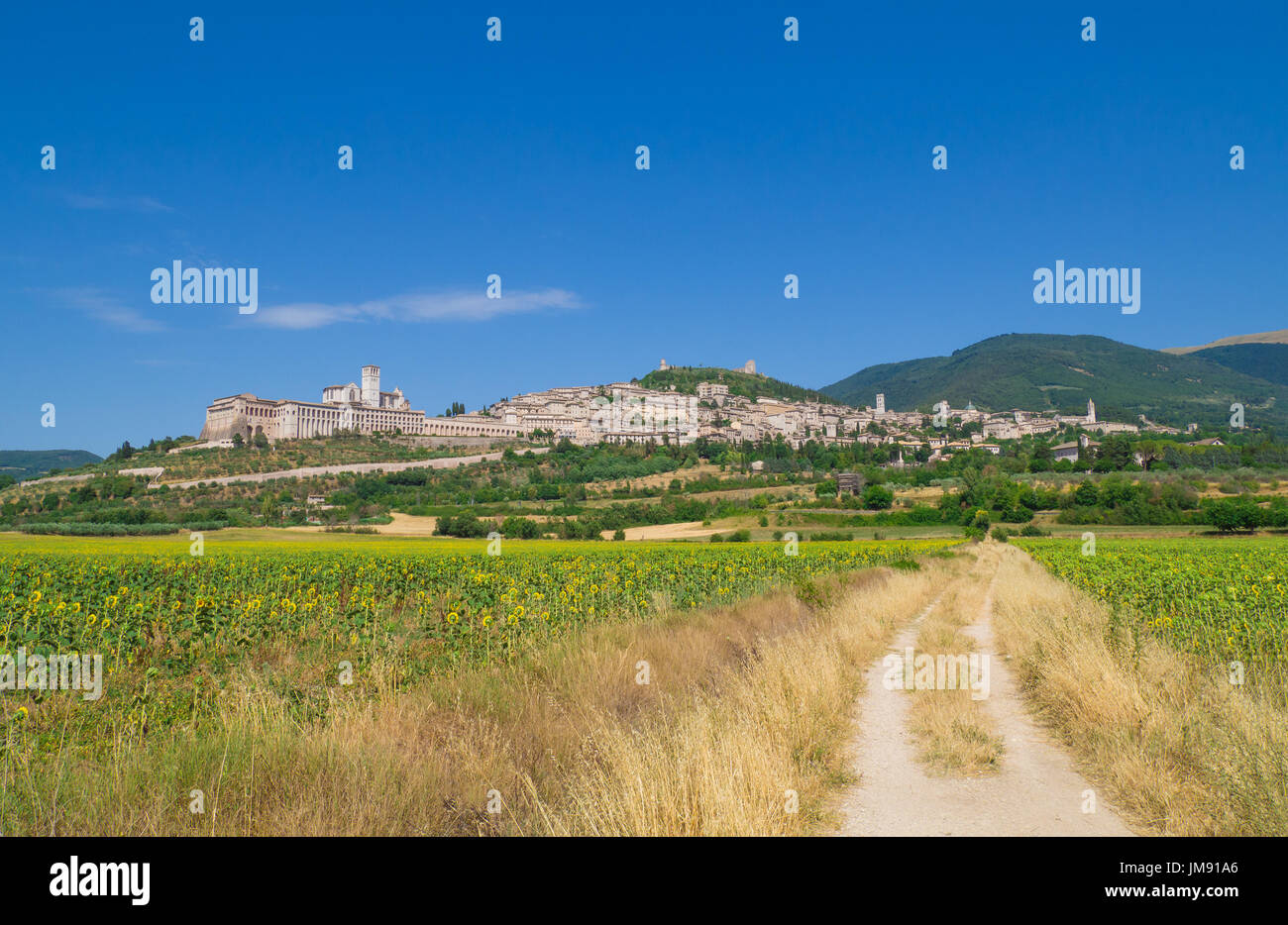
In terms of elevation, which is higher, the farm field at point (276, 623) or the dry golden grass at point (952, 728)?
the farm field at point (276, 623)

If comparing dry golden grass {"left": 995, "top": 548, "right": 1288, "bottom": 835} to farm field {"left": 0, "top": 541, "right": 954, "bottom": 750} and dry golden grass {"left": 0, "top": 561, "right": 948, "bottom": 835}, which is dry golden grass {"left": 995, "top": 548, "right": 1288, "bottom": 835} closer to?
dry golden grass {"left": 0, "top": 561, "right": 948, "bottom": 835}

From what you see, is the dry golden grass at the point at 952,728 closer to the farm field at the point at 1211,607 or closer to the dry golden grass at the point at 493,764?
the dry golden grass at the point at 493,764

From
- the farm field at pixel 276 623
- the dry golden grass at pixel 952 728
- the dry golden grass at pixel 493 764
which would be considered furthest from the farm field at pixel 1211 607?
the farm field at pixel 276 623

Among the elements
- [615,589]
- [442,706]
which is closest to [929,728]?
[442,706]

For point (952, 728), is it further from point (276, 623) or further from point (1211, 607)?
point (276, 623)

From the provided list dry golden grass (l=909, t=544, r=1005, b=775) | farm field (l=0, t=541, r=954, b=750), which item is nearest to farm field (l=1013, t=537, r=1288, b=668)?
dry golden grass (l=909, t=544, r=1005, b=775)

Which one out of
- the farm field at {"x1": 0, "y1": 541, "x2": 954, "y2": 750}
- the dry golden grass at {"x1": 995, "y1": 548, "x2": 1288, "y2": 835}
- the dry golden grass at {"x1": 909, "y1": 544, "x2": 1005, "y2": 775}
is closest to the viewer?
the dry golden grass at {"x1": 995, "y1": 548, "x2": 1288, "y2": 835}

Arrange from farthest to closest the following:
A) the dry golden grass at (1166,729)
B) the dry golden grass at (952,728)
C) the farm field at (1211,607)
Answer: the farm field at (1211,607) → the dry golden grass at (952,728) → the dry golden grass at (1166,729)
